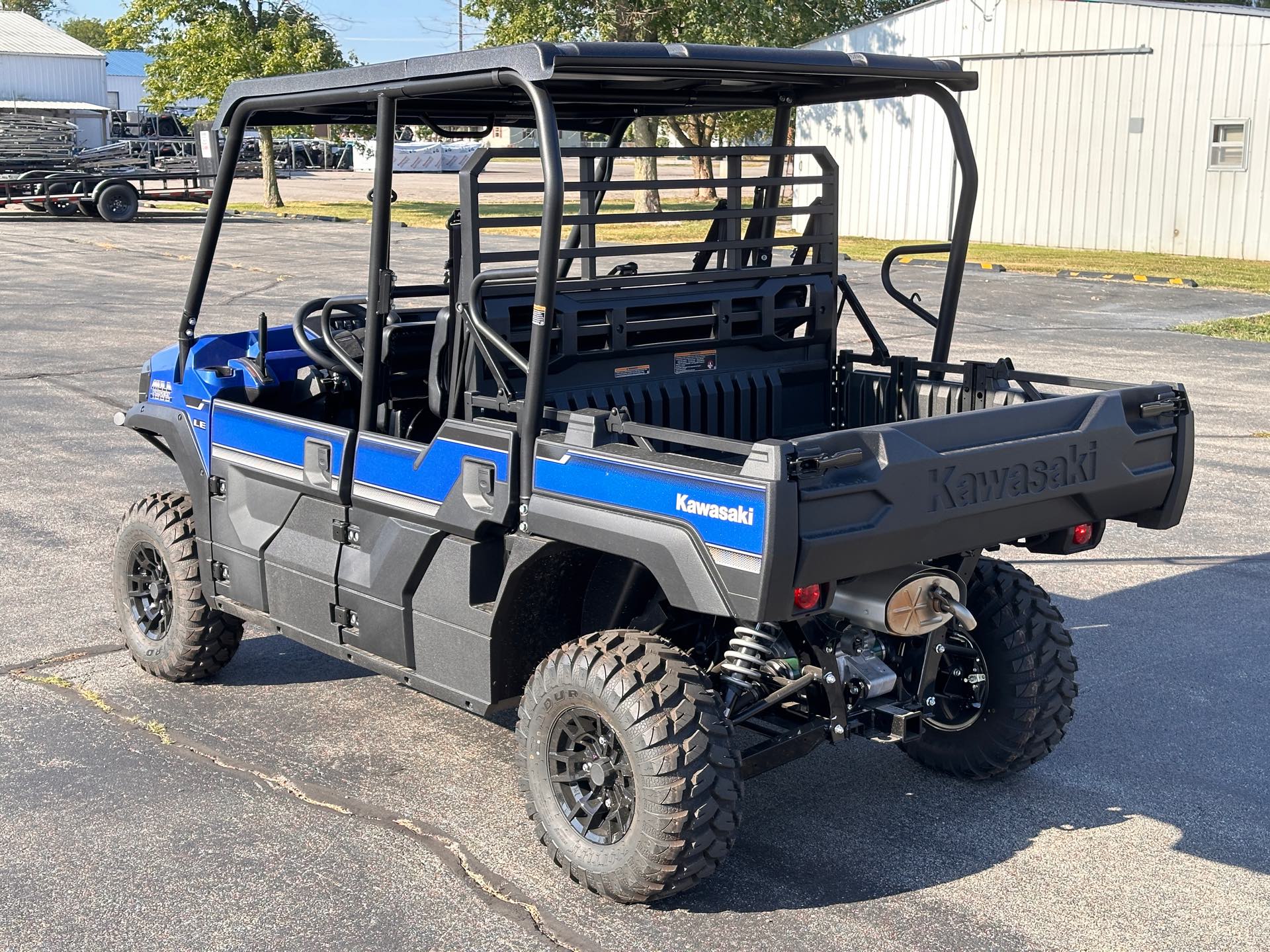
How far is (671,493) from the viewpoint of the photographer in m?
3.71

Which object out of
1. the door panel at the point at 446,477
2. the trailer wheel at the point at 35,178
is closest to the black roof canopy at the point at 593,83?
the door panel at the point at 446,477

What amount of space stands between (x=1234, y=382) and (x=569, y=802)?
33.6ft

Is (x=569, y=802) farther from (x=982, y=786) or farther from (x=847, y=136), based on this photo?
(x=847, y=136)

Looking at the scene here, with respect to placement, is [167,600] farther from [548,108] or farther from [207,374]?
[548,108]

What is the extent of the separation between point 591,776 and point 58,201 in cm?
3104

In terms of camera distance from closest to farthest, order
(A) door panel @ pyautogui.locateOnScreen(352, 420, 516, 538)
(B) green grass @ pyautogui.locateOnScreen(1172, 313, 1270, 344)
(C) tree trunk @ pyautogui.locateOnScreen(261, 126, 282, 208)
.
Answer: (A) door panel @ pyautogui.locateOnScreen(352, 420, 516, 538)
(B) green grass @ pyautogui.locateOnScreen(1172, 313, 1270, 344)
(C) tree trunk @ pyautogui.locateOnScreen(261, 126, 282, 208)

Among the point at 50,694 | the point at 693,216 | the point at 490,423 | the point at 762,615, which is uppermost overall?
the point at 693,216

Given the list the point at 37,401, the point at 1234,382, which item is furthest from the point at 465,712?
the point at 1234,382

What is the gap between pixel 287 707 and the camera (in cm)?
545

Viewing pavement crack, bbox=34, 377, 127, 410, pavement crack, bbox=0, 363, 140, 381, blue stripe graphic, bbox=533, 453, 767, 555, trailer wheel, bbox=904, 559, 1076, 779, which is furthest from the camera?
pavement crack, bbox=0, 363, 140, 381

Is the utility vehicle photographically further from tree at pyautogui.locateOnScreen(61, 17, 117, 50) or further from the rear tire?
tree at pyautogui.locateOnScreen(61, 17, 117, 50)

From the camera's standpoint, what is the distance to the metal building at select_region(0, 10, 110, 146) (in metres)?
54.2

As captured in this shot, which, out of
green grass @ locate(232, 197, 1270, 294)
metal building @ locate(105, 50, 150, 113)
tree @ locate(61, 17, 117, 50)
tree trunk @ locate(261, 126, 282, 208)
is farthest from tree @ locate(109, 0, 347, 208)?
tree @ locate(61, 17, 117, 50)

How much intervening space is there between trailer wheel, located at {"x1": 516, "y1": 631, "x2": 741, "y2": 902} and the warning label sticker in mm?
1251
